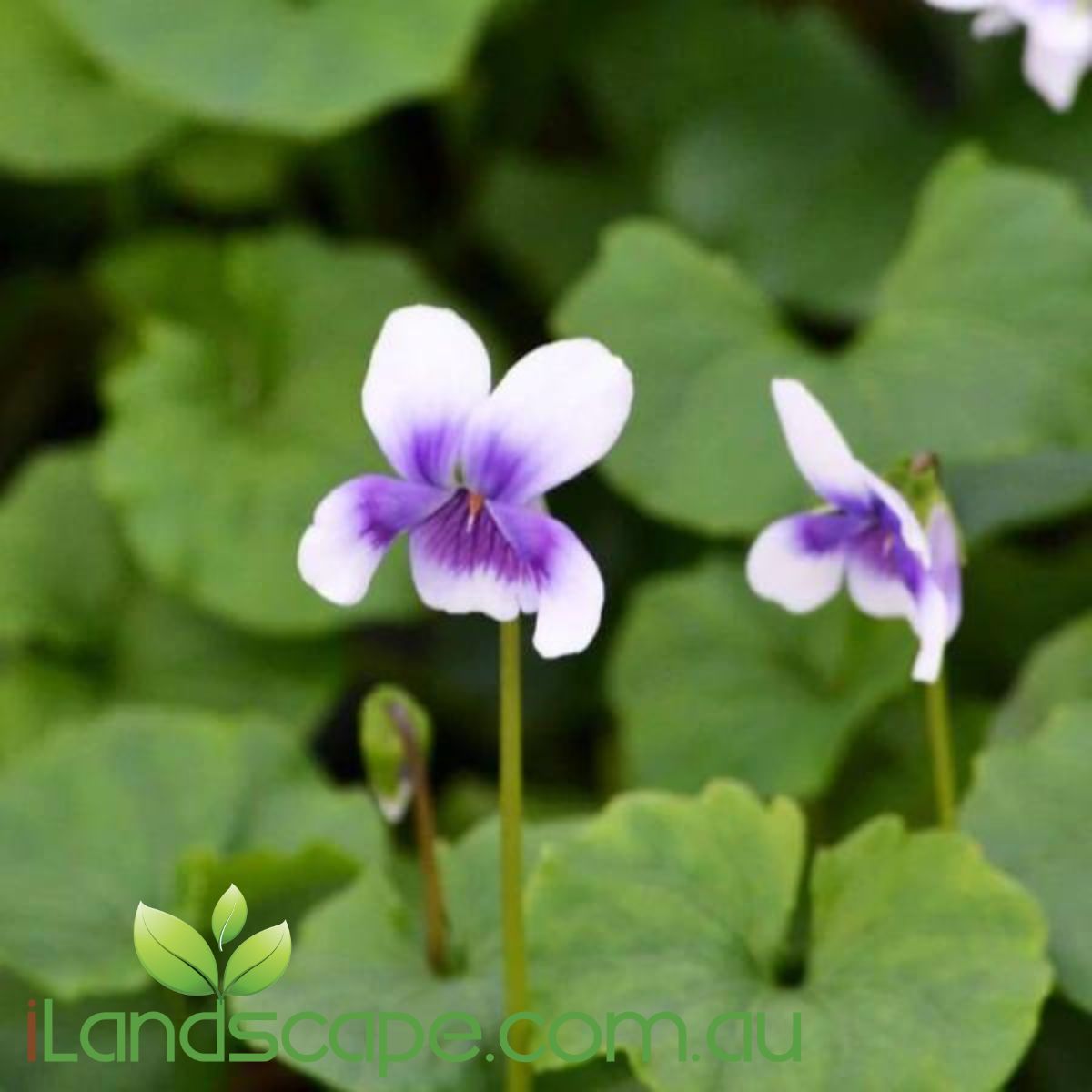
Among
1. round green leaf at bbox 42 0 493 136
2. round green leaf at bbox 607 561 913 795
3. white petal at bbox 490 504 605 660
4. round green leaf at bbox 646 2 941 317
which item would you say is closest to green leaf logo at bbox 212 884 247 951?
white petal at bbox 490 504 605 660

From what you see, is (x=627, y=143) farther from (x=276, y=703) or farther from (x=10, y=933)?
(x=10, y=933)

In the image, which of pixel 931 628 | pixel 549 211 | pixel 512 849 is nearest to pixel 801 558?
pixel 931 628

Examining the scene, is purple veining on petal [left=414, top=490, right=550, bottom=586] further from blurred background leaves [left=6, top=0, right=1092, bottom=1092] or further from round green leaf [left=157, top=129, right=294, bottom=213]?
round green leaf [left=157, top=129, right=294, bottom=213]

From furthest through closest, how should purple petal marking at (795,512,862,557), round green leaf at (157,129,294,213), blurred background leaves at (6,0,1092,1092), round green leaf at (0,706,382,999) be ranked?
round green leaf at (157,129,294,213), blurred background leaves at (6,0,1092,1092), round green leaf at (0,706,382,999), purple petal marking at (795,512,862,557)

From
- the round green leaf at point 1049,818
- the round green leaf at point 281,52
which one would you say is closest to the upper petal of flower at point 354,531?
the round green leaf at point 1049,818

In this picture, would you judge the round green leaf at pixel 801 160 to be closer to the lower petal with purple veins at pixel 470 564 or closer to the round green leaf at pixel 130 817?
the round green leaf at pixel 130 817

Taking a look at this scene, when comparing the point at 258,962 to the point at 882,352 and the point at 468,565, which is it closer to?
the point at 468,565
